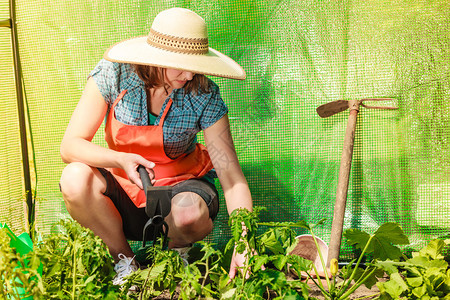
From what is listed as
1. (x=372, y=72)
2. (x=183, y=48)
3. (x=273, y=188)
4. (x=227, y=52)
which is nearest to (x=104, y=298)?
(x=183, y=48)

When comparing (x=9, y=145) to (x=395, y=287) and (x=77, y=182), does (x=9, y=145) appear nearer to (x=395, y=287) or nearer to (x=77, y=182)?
(x=77, y=182)

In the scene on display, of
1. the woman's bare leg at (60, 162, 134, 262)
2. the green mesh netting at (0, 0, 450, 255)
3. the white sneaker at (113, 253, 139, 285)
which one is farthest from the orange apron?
the green mesh netting at (0, 0, 450, 255)

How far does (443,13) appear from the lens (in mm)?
2529

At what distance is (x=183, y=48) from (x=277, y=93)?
87 centimetres

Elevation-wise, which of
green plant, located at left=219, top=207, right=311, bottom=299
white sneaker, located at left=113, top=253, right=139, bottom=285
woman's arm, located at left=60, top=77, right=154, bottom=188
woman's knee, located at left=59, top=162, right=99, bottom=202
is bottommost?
white sneaker, located at left=113, top=253, right=139, bottom=285

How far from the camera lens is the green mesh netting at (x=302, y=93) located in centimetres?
257

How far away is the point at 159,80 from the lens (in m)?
2.19

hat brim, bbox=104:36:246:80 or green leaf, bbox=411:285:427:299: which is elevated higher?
hat brim, bbox=104:36:246:80

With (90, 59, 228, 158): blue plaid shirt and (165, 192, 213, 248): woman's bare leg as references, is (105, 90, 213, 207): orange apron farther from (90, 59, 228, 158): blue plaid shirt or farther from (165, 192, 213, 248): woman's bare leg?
(165, 192, 213, 248): woman's bare leg

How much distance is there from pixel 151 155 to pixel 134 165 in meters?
0.30

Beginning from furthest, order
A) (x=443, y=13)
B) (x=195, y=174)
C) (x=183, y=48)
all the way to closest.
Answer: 1. (x=443, y=13)
2. (x=195, y=174)
3. (x=183, y=48)

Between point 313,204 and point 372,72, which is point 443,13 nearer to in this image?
point 372,72

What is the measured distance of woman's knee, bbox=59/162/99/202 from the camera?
207 cm

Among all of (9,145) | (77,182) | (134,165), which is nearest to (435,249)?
(134,165)
